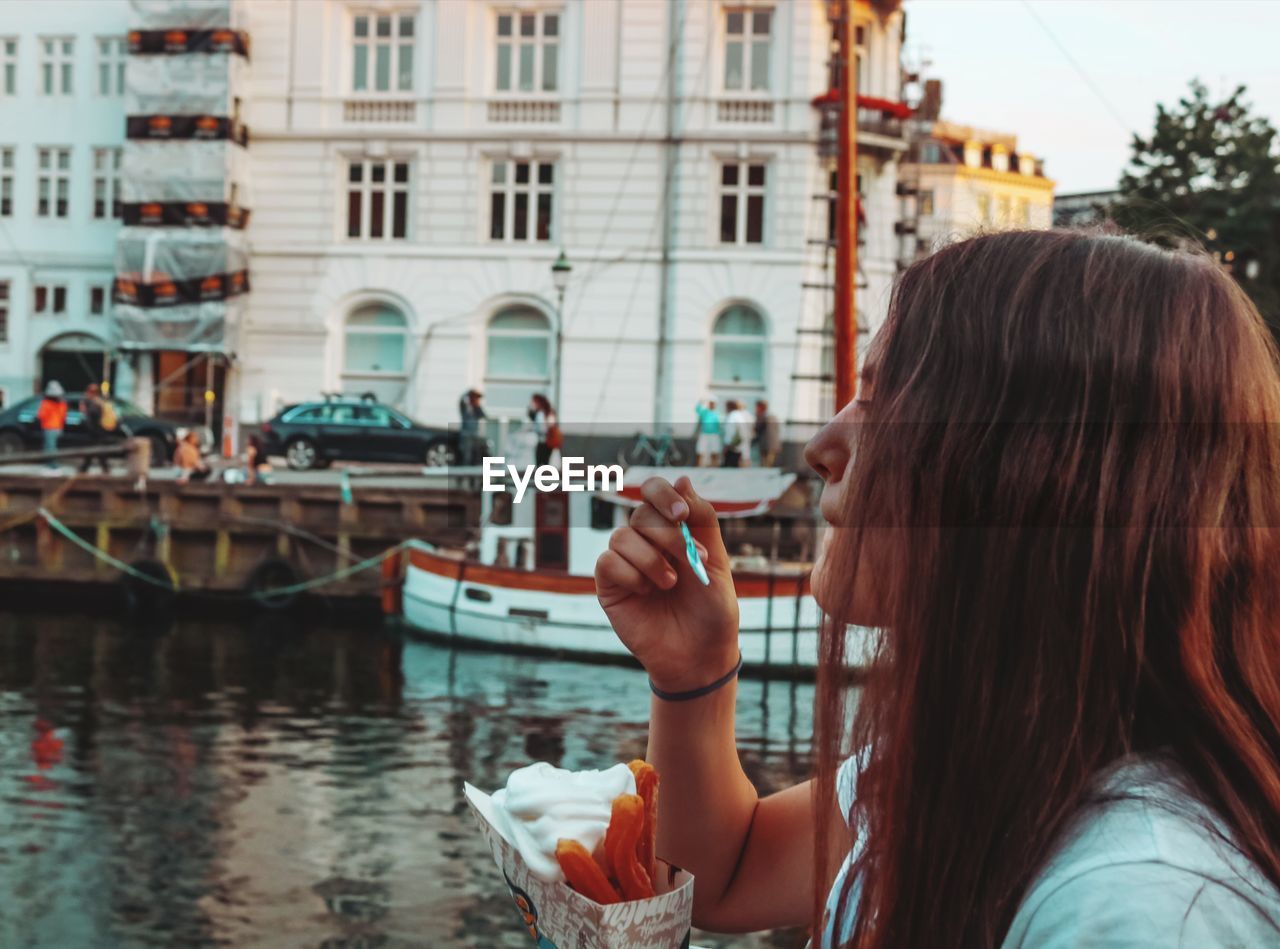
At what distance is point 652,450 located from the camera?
7.75 feet

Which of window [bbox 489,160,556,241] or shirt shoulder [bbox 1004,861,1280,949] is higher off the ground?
window [bbox 489,160,556,241]

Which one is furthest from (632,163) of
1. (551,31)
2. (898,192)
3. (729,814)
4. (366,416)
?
(729,814)

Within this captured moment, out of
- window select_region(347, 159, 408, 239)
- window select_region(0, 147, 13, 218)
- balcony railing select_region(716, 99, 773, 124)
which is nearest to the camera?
window select_region(0, 147, 13, 218)

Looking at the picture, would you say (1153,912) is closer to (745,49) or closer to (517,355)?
(745,49)

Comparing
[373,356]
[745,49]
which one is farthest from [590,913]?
[373,356]

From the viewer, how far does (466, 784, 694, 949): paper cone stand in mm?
745

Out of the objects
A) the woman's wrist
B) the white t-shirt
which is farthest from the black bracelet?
the white t-shirt

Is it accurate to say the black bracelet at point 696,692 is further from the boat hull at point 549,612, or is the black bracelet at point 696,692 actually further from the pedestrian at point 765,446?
the boat hull at point 549,612

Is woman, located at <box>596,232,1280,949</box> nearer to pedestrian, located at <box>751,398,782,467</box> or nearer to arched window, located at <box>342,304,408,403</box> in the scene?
pedestrian, located at <box>751,398,782,467</box>

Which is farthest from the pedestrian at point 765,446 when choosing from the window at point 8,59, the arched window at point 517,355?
the arched window at point 517,355

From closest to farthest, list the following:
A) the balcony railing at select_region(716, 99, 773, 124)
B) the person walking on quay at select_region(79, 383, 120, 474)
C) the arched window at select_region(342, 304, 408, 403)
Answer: the person walking on quay at select_region(79, 383, 120, 474) → the balcony railing at select_region(716, 99, 773, 124) → the arched window at select_region(342, 304, 408, 403)

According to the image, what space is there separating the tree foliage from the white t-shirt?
1053cm

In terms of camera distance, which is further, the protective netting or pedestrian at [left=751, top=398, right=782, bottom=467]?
the protective netting

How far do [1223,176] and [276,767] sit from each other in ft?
37.6
